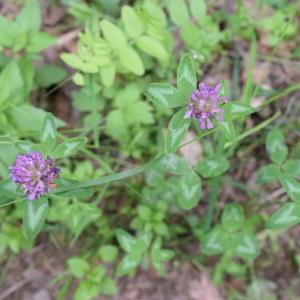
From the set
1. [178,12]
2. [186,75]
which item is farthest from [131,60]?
[186,75]

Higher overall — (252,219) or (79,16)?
(79,16)

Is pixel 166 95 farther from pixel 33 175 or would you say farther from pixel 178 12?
pixel 178 12

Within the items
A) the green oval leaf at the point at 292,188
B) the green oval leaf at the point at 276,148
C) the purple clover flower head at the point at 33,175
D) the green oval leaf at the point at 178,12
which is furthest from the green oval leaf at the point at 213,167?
the green oval leaf at the point at 178,12

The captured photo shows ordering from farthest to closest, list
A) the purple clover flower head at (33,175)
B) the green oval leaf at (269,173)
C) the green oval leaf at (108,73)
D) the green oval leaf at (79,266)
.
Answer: the green oval leaf at (79,266) < the green oval leaf at (108,73) < the green oval leaf at (269,173) < the purple clover flower head at (33,175)

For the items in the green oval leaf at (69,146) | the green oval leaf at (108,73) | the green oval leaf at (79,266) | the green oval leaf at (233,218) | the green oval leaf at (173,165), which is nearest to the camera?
the green oval leaf at (69,146)

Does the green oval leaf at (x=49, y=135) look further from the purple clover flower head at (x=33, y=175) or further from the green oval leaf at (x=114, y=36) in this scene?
the green oval leaf at (x=114, y=36)

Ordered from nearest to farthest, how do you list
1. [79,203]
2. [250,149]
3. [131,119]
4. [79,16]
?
[79,203] < [131,119] < [79,16] < [250,149]

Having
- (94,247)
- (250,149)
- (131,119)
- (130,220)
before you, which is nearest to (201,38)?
(131,119)

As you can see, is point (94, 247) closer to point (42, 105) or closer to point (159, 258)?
point (159, 258)
